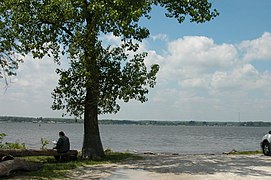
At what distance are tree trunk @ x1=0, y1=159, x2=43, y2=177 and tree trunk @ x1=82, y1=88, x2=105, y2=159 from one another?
14.4 feet

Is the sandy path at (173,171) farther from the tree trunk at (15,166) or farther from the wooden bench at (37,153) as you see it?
the wooden bench at (37,153)

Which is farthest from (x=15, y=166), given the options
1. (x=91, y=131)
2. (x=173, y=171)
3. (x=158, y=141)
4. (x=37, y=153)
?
(x=158, y=141)

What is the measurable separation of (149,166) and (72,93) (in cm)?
537

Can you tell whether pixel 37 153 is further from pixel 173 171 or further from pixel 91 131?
pixel 173 171

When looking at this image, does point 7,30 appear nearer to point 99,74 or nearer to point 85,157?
point 99,74

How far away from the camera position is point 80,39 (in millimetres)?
16312

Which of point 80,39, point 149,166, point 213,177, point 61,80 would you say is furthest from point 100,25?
point 213,177

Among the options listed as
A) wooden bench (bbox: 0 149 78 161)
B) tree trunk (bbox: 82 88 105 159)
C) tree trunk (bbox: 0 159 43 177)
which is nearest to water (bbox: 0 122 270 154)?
tree trunk (bbox: 82 88 105 159)

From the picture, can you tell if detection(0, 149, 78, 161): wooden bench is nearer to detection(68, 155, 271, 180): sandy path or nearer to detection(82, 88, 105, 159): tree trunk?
detection(82, 88, 105, 159): tree trunk

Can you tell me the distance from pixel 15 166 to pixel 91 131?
6.30 metres

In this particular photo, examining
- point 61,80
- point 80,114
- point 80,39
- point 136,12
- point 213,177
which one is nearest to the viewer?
point 213,177

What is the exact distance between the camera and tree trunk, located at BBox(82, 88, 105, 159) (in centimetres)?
1812

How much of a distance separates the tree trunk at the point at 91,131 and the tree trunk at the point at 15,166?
4385 millimetres

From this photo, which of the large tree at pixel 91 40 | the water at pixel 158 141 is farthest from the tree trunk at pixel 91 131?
the water at pixel 158 141
